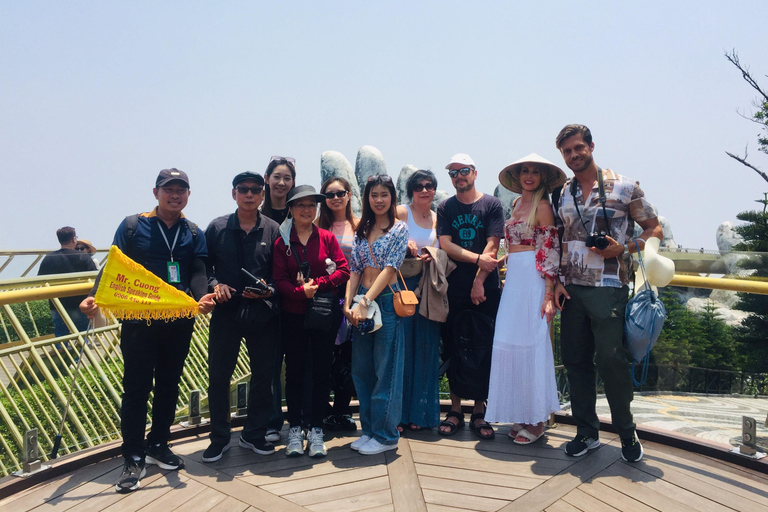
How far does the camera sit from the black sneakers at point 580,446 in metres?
3.13

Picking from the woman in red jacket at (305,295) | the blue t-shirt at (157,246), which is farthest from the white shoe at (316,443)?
the blue t-shirt at (157,246)

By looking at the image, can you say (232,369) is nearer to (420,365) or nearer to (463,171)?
(420,365)

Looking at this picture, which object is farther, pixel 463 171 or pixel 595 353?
pixel 463 171

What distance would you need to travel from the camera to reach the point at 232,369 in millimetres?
3197

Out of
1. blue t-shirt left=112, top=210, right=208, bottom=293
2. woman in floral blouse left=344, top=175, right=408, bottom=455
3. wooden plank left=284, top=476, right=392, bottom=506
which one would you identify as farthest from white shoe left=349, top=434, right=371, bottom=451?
blue t-shirt left=112, top=210, right=208, bottom=293

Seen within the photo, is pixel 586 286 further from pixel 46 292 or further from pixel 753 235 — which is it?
pixel 753 235

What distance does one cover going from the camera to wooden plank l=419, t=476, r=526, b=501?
259cm

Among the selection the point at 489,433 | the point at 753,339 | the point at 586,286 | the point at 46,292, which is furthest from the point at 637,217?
the point at 753,339

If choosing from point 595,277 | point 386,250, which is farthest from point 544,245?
point 386,250

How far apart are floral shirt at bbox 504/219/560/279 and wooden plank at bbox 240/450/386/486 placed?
147 cm

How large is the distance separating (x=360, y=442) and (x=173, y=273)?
4.78 ft

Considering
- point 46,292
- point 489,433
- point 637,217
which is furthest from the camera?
point 489,433

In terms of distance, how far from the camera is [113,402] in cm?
463

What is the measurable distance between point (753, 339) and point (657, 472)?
58.8 feet
